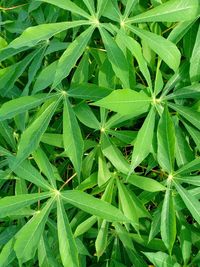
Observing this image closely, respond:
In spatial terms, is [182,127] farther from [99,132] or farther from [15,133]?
[15,133]

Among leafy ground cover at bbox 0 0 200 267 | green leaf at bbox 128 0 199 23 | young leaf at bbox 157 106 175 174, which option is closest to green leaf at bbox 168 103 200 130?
leafy ground cover at bbox 0 0 200 267

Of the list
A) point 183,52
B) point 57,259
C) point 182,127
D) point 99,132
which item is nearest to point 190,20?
point 183,52

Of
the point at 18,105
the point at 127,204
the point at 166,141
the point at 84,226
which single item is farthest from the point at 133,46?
the point at 84,226

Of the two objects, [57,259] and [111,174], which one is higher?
[111,174]

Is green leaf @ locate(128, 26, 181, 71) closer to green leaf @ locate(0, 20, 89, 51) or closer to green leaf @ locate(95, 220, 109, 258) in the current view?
green leaf @ locate(0, 20, 89, 51)

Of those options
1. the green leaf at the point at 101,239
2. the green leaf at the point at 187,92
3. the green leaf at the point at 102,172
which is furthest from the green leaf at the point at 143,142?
the green leaf at the point at 101,239

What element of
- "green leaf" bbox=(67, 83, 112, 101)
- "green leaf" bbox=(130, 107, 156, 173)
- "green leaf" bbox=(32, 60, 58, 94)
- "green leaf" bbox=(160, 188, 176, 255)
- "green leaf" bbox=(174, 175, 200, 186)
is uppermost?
"green leaf" bbox=(32, 60, 58, 94)

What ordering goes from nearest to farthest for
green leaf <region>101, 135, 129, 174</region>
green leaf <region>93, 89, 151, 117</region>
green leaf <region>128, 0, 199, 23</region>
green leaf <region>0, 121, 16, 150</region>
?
green leaf <region>93, 89, 151, 117</region> < green leaf <region>128, 0, 199, 23</region> < green leaf <region>101, 135, 129, 174</region> < green leaf <region>0, 121, 16, 150</region>
